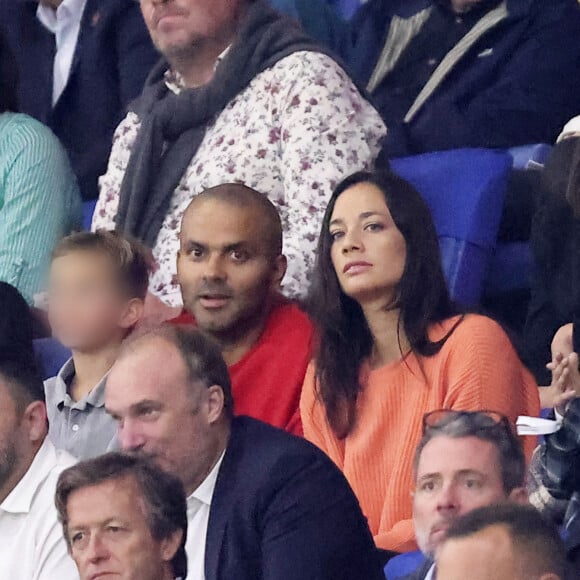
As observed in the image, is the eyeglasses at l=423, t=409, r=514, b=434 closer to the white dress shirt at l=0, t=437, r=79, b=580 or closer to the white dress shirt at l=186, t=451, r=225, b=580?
the white dress shirt at l=186, t=451, r=225, b=580

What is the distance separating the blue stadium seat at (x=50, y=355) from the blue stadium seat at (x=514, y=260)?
2.88 ft

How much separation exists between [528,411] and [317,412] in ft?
1.19

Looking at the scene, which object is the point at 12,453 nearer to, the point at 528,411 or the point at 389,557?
the point at 389,557

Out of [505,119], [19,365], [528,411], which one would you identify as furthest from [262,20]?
[528,411]

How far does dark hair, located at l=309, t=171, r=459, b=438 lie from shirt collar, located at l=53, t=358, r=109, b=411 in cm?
44

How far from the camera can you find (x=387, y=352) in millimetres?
2957

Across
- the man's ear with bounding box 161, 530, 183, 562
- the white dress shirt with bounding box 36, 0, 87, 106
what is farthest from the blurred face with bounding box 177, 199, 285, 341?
the white dress shirt with bounding box 36, 0, 87, 106

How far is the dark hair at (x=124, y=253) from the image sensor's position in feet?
10.8

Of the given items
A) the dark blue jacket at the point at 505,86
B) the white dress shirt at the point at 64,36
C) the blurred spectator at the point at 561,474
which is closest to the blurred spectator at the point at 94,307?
the dark blue jacket at the point at 505,86

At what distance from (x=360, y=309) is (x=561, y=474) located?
2.08 feet

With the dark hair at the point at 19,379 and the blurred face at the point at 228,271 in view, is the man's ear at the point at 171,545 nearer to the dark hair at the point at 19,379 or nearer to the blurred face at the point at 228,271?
the dark hair at the point at 19,379

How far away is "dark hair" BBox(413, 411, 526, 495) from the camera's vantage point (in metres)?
2.48

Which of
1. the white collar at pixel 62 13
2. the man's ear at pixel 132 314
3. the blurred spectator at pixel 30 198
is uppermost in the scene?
the white collar at pixel 62 13

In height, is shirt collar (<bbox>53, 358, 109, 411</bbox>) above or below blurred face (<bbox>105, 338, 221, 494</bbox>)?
below
